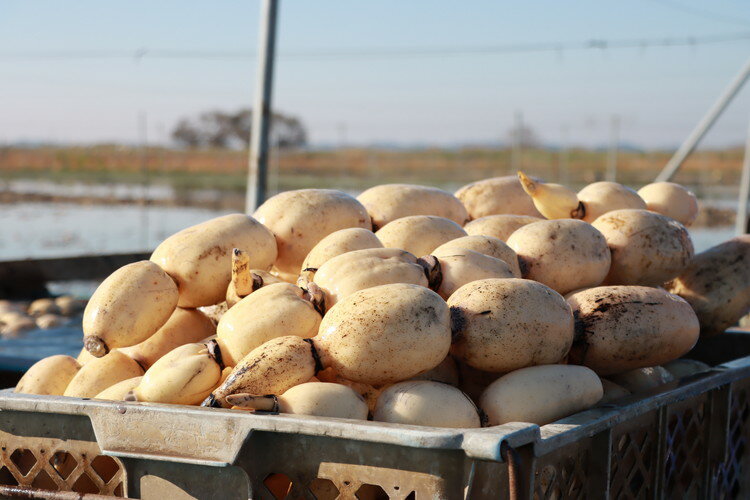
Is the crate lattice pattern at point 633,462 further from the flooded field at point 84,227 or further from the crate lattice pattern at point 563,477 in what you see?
the flooded field at point 84,227

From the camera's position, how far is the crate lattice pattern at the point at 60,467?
2043 millimetres

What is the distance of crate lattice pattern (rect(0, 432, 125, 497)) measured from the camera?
204 cm

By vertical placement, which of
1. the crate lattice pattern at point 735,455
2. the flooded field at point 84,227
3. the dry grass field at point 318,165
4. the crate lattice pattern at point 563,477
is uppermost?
the crate lattice pattern at point 563,477

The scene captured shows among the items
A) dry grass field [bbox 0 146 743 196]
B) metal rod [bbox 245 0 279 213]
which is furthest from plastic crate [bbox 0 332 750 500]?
dry grass field [bbox 0 146 743 196]

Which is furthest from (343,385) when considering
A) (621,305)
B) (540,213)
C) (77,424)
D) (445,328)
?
(540,213)

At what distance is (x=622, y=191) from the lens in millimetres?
3525

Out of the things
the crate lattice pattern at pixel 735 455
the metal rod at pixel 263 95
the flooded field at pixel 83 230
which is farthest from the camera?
the flooded field at pixel 83 230

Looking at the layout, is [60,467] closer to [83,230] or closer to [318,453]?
[318,453]

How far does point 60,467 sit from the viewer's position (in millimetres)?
2232

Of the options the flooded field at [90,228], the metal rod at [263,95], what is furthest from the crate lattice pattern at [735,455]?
the flooded field at [90,228]

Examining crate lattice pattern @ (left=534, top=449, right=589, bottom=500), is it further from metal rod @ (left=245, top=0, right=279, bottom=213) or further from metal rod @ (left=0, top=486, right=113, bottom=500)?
metal rod @ (left=245, top=0, right=279, bottom=213)

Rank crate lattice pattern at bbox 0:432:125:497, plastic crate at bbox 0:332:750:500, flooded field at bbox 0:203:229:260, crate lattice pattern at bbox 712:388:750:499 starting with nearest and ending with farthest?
plastic crate at bbox 0:332:750:500 < crate lattice pattern at bbox 0:432:125:497 < crate lattice pattern at bbox 712:388:750:499 < flooded field at bbox 0:203:229:260

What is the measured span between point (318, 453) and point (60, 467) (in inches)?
30.9

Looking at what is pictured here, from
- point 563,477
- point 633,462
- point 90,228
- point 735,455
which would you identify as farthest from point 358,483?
point 90,228
